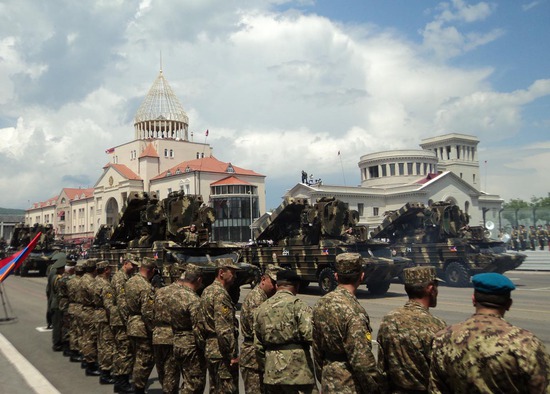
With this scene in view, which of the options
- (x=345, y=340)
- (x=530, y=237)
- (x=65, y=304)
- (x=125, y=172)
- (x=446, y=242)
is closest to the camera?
(x=345, y=340)

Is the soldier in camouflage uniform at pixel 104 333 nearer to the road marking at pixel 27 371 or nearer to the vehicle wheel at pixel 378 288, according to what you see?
the road marking at pixel 27 371

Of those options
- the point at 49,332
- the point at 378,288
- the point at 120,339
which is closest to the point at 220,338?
the point at 120,339

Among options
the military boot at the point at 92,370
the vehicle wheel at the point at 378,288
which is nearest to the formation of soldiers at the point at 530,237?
the vehicle wheel at the point at 378,288

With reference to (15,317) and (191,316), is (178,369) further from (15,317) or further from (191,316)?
(15,317)

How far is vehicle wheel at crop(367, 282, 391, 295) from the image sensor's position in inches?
647

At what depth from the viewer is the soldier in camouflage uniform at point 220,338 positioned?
4.78m

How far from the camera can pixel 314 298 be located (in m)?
15.6

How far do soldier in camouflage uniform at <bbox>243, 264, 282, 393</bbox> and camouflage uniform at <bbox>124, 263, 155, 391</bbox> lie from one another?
1.70 m

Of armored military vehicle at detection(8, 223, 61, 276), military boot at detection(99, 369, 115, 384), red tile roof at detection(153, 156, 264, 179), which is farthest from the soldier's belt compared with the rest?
red tile roof at detection(153, 156, 264, 179)

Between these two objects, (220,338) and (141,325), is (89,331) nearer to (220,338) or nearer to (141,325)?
(141,325)

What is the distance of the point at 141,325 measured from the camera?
6273 millimetres

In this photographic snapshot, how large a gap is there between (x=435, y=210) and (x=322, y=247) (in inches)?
261

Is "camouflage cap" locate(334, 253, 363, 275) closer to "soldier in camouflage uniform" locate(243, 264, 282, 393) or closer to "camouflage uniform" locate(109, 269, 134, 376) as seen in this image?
"soldier in camouflage uniform" locate(243, 264, 282, 393)

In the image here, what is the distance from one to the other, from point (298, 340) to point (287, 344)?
0.30 feet
